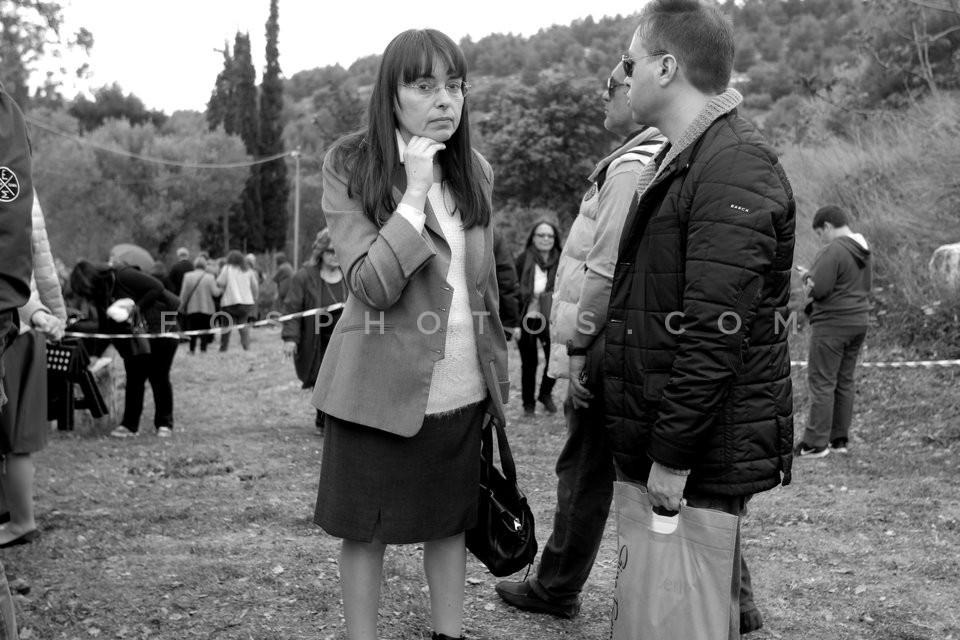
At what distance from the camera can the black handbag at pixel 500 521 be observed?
3068 millimetres

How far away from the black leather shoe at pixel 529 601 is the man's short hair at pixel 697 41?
2205 mm

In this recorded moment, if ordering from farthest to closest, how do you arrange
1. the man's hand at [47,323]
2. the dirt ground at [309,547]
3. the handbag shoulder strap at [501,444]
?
the man's hand at [47,323] < the dirt ground at [309,547] < the handbag shoulder strap at [501,444]

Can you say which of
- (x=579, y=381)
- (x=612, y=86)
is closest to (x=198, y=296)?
(x=612, y=86)

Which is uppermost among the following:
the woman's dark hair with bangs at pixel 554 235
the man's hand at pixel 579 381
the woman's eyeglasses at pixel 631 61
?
the woman's eyeglasses at pixel 631 61

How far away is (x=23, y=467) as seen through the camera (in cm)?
484

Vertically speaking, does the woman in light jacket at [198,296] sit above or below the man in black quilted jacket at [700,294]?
below

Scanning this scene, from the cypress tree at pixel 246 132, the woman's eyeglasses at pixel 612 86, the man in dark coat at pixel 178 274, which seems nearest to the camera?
the woman's eyeglasses at pixel 612 86

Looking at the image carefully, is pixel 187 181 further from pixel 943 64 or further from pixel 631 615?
pixel 631 615

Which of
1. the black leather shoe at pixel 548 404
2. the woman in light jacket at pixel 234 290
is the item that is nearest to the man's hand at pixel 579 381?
the black leather shoe at pixel 548 404

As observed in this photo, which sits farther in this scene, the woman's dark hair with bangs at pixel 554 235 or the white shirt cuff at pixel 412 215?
the woman's dark hair with bangs at pixel 554 235

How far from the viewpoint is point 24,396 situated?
→ 4.84 meters

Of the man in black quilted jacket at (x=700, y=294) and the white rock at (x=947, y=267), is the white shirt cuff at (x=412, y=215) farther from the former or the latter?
the white rock at (x=947, y=267)

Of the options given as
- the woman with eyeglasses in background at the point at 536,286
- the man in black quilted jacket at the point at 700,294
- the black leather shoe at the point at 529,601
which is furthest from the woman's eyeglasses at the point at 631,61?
the woman with eyeglasses in background at the point at 536,286

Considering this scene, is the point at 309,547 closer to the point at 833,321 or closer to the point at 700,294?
the point at 700,294
